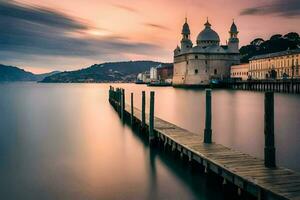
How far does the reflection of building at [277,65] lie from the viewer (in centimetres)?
9169

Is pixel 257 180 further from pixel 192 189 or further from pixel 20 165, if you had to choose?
pixel 20 165

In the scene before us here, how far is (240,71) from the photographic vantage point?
12394cm

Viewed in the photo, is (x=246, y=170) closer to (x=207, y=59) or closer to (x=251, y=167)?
(x=251, y=167)

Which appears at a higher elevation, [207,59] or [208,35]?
[208,35]

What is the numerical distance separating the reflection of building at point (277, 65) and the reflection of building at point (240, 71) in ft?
7.98

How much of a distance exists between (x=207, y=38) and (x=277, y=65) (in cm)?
3635

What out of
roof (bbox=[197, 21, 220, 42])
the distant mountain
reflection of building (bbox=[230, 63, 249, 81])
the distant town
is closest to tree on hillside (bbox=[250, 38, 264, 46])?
the distant mountain

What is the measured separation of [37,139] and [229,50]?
11159cm

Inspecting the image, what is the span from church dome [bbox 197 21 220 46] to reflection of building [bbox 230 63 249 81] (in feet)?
38.2

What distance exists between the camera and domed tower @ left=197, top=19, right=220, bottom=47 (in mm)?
132625

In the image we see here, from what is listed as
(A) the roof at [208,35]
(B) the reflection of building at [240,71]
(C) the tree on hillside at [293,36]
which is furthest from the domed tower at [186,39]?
→ (C) the tree on hillside at [293,36]

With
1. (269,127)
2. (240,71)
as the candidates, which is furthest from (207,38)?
(269,127)

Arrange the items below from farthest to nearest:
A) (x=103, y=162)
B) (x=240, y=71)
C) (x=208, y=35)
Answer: (x=208, y=35), (x=240, y=71), (x=103, y=162)

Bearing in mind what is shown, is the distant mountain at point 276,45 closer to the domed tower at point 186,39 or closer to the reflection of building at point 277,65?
the domed tower at point 186,39
